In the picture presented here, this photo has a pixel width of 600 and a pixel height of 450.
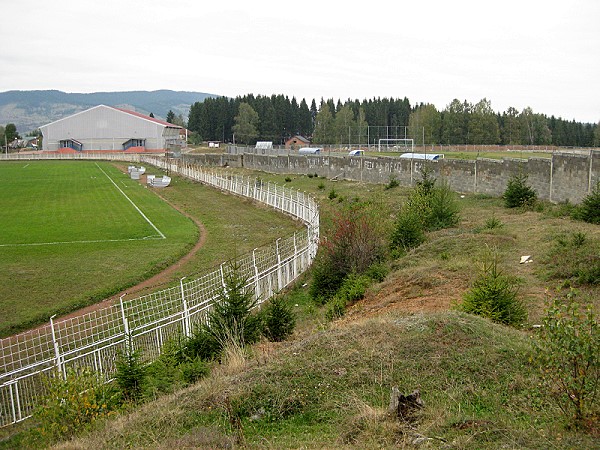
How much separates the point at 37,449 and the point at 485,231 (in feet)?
50.3

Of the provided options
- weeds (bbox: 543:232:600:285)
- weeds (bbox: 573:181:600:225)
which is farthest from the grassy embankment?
weeds (bbox: 573:181:600:225)

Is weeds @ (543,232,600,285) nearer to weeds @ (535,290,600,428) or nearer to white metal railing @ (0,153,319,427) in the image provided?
white metal railing @ (0,153,319,427)

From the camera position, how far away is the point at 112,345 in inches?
491

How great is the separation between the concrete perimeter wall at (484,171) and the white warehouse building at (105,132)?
72.0m

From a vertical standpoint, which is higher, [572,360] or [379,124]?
[379,124]

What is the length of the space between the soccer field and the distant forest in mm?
34987

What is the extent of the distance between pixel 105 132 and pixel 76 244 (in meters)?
102

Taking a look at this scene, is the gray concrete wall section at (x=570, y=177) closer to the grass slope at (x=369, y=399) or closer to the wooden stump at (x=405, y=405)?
the grass slope at (x=369, y=399)

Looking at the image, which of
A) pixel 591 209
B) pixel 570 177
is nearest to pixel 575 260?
pixel 591 209

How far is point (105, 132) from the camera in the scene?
4852 inches

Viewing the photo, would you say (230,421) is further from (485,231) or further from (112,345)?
(485,231)

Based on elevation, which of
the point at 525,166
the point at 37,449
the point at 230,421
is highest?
the point at 525,166

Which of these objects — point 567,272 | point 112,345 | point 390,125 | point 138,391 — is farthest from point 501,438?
point 390,125

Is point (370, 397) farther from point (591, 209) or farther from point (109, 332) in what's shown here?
point (591, 209)
